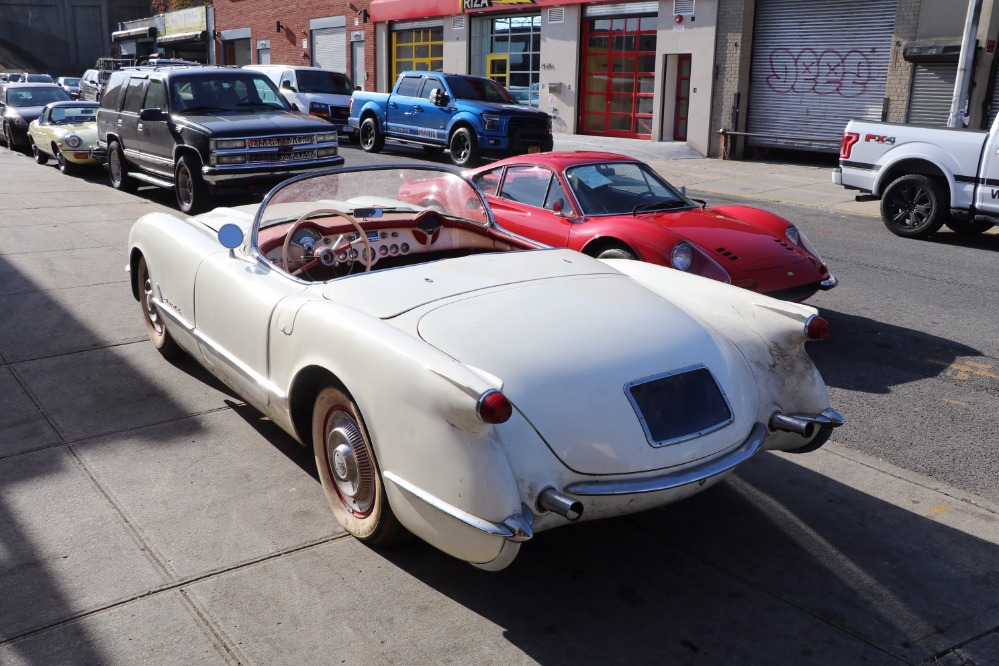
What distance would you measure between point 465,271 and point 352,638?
1816mm

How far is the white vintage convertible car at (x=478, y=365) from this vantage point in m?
3.23

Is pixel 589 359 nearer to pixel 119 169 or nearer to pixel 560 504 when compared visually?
pixel 560 504

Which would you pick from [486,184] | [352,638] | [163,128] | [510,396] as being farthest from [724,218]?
[163,128]

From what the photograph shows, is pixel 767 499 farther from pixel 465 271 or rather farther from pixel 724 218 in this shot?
pixel 724 218

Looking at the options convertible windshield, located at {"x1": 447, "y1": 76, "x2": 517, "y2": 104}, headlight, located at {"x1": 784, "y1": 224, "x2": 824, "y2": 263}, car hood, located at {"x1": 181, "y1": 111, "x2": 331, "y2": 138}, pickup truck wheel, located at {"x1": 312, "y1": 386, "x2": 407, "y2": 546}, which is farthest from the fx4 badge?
pickup truck wheel, located at {"x1": 312, "y1": 386, "x2": 407, "y2": 546}

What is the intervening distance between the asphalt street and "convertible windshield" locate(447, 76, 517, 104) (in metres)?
13.5

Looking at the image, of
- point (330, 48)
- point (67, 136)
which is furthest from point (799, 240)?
point (330, 48)

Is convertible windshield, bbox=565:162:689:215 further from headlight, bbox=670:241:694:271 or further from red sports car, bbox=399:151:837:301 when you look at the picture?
headlight, bbox=670:241:694:271

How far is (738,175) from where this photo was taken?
1883 centimetres

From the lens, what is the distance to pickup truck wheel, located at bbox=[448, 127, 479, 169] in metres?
18.0

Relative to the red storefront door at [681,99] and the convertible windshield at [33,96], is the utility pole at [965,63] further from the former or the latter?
the convertible windshield at [33,96]

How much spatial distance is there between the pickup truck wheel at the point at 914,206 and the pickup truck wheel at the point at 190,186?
9073 millimetres

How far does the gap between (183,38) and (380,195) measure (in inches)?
1863

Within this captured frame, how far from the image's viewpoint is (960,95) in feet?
52.7
